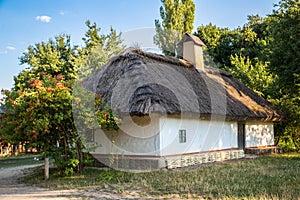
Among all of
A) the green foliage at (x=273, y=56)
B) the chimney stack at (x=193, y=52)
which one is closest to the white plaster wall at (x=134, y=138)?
the green foliage at (x=273, y=56)

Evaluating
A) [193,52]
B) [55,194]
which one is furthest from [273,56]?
[55,194]

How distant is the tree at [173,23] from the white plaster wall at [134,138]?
685 inches

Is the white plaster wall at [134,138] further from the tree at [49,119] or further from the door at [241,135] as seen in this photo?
the door at [241,135]

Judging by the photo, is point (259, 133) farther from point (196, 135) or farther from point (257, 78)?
point (196, 135)

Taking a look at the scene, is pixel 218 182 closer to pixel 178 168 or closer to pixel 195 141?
pixel 178 168

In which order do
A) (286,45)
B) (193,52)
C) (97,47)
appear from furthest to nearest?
(97,47), (193,52), (286,45)

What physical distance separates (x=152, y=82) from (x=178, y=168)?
378 cm

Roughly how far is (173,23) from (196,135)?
16.9 m

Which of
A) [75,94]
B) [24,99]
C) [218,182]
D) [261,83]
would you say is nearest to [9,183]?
[24,99]

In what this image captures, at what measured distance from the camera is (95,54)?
101ft

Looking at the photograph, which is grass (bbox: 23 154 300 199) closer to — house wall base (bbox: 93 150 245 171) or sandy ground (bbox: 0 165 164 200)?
sandy ground (bbox: 0 165 164 200)

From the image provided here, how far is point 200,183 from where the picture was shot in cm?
953

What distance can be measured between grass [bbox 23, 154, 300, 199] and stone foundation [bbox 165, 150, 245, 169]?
129cm

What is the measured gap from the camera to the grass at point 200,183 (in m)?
8.02
